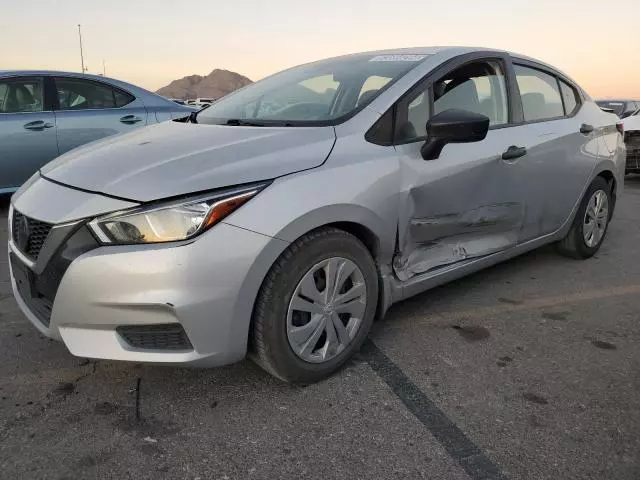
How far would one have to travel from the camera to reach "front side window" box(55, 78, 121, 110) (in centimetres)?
564

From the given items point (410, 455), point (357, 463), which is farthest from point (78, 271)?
point (410, 455)

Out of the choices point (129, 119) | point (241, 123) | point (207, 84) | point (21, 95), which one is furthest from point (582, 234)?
point (207, 84)

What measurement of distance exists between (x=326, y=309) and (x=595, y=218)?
2.83 meters

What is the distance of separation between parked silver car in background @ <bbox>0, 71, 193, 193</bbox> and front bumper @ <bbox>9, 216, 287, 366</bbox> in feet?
12.8

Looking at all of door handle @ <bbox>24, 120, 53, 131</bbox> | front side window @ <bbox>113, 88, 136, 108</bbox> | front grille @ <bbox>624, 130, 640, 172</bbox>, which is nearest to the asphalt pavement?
door handle @ <bbox>24, 120, 53, 131</bbox>

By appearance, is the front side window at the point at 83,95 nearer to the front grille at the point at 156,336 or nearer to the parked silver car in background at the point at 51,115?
the parked silver car in background at the point at 51,115

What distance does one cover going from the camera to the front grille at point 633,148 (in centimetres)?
796

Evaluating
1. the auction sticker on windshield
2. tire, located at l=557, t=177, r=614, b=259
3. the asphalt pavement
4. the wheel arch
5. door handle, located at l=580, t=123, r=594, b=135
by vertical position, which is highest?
the auction sticker on windshield

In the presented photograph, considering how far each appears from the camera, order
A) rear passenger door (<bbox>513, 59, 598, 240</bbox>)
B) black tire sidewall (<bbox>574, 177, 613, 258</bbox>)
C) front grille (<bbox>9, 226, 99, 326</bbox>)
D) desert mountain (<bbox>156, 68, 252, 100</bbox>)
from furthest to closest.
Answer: desert mountain (<bbox>156, 68, 252, 100</bbox>)
black tire sidewall (<bbox>574, 177, 613, 258</bbox>)
rear passenger door (<bbox>513, 59, 598, 240</bbox>)
front grille (<bbox>9, 226, 99, 326</bbox>)

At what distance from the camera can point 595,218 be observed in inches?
167

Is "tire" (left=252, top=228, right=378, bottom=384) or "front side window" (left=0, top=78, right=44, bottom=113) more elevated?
"front side window" (left=0, top=78, right=44, bottom=113)

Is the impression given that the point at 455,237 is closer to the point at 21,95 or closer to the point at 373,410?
the point at 373,410

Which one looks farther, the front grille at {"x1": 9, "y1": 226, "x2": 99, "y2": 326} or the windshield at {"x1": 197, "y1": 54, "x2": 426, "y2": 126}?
the windshield at {"x1": 197, "y1": 54, "x2": 426, "y2": 126}

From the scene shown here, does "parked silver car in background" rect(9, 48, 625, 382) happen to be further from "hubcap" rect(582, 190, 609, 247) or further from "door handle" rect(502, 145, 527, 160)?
"hubcap" rect(582, 190, 609, 247)
